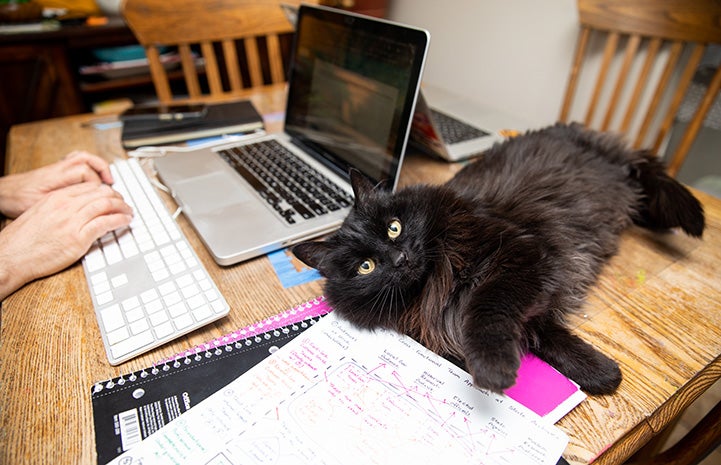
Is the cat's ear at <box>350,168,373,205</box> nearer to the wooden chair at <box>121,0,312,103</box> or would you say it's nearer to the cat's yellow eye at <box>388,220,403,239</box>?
the cat's yellow eye at <box>388,220,403,239</box>

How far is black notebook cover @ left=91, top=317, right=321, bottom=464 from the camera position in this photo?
53cm

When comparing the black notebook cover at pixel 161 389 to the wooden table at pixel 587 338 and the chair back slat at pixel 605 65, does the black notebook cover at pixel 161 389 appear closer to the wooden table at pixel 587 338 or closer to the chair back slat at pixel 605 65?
the wooden table at pixel 587 338

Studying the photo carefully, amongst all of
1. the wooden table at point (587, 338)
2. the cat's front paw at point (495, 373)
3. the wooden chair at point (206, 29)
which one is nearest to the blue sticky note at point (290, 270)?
the wooden table at point (587, 338)

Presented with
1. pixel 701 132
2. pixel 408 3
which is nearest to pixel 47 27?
pixel 408 3

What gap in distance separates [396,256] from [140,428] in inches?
18.1

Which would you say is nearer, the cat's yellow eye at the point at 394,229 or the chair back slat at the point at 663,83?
the cat's yellow eye at the point at 394,229

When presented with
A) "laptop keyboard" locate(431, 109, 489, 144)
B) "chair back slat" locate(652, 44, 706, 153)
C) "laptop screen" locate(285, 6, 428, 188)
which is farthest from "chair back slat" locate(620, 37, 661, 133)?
"laptop screen" locate(285, 6, 428, 188)

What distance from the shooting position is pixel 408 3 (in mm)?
2877

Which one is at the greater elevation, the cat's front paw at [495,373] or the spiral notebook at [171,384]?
the cat's front paw at [495,373]

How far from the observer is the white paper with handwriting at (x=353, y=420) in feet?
1.64

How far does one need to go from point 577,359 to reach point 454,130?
0.93 metres

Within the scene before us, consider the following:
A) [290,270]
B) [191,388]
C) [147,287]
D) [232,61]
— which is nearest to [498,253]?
[290,270]

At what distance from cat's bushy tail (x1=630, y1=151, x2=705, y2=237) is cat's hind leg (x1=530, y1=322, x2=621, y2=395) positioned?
1.47 ft

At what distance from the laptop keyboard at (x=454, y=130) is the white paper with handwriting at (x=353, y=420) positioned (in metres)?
0.86
